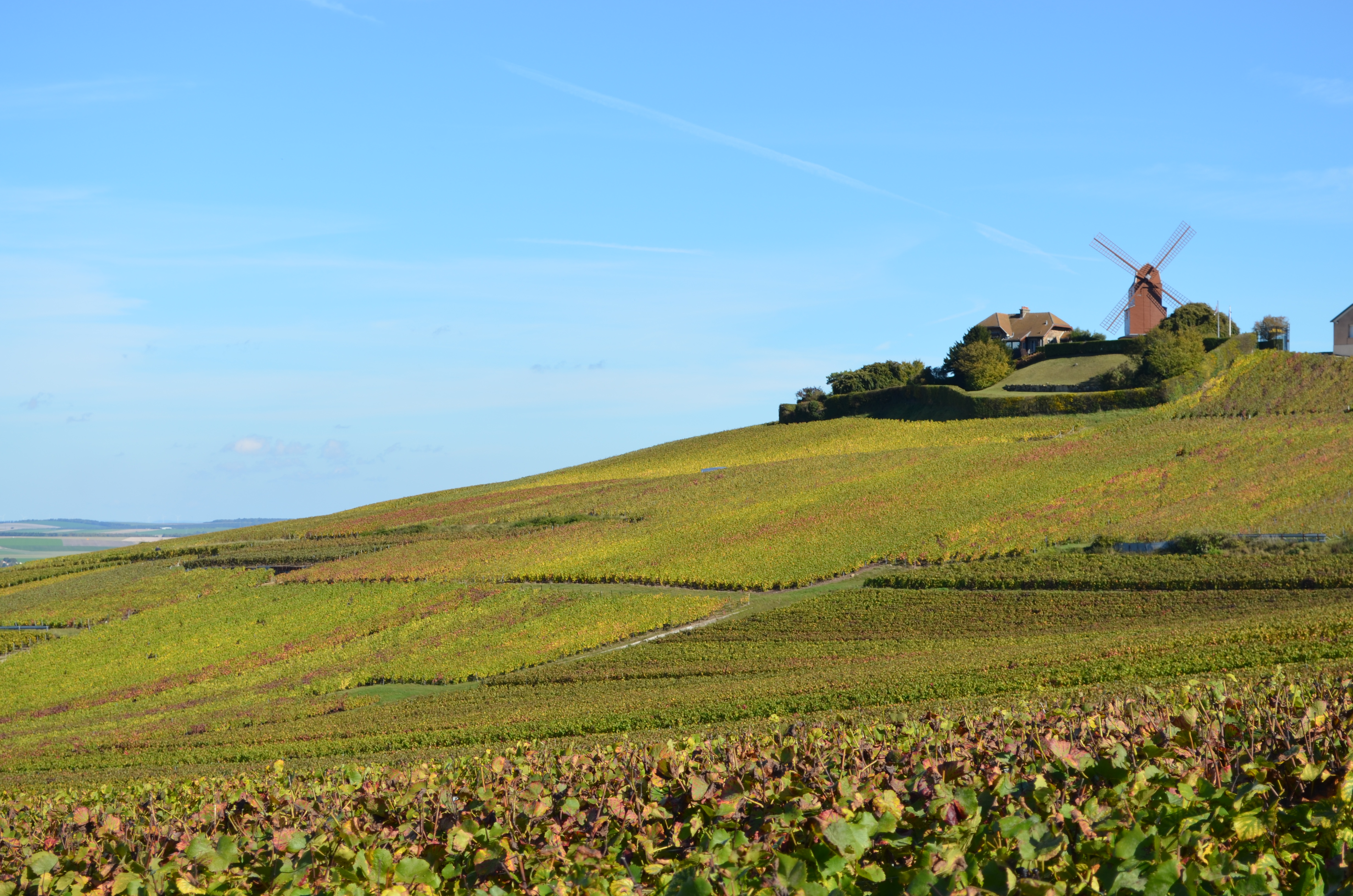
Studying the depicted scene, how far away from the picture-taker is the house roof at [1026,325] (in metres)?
106

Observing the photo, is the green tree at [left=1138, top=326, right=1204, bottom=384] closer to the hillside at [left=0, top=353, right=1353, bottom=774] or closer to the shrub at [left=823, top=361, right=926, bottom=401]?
the hillside at [left=0, top=353, right=1353, bottom=774]

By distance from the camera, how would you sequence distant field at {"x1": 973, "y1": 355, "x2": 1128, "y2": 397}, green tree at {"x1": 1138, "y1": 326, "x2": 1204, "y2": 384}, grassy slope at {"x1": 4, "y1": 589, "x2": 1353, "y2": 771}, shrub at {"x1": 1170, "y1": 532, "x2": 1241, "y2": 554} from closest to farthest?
1. grassy slope at {"x1": 4, "y1": 589, "x2": 1353, "y2": 771}
2. shrub at {"x1": 1170, "y1": 532, "x2": 1241, "y2": 554}
3. green tree at {"x1": 1138, "y1": 326, "x2": 1204, "y2": 384}
4. distant field at {"x1": 973, "y1": 355, "x2": 1128, "y2": 397}

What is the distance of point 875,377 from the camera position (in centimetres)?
9900

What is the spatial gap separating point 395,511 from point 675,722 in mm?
60751

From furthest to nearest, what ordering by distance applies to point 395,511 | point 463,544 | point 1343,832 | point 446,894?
point 395,511
point 463,544
point 446,894
point 1343,832

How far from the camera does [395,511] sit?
80.7m

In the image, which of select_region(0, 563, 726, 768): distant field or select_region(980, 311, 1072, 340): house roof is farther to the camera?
select_region(980, 311, 1072, 340): house roof

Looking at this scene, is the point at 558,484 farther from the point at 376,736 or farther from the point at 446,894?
the point at 446,894

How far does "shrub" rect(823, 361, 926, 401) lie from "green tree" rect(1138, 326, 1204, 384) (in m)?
24.7

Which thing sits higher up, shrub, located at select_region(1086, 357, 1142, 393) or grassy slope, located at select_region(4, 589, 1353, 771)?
shrub, located at select_region(1086, 357, 1142, 393)

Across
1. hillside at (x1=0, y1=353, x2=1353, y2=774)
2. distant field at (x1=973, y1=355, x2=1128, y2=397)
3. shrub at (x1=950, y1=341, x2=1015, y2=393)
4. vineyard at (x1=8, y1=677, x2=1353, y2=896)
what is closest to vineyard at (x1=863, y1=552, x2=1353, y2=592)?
hillside at (x1=0, y1=353, x2=1353, y2=774)

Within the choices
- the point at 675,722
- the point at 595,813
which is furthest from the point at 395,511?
the point at 595,813

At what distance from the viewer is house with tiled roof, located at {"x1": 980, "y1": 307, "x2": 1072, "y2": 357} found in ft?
345

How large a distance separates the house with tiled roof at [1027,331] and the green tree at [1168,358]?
90.7 ft
